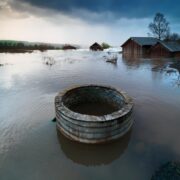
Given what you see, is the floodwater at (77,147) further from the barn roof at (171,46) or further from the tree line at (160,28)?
the tree line at (160,28)

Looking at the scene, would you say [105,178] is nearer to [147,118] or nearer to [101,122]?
[101,122]

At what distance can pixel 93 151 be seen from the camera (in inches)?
222

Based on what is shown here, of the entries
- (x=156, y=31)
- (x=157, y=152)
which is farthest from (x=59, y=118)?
(x=156, y=31)

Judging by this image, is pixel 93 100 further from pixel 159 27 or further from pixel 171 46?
pixel 159 27

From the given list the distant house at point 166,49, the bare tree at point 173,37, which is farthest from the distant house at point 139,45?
the bare tree at point 173,37

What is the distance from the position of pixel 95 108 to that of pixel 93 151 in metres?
2.96

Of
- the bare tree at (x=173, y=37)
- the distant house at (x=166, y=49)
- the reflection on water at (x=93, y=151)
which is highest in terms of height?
the bare tree at (x=173, y=37)

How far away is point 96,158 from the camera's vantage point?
544 centimetres

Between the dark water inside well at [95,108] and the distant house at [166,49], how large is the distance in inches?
1020

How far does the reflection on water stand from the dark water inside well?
2027mm


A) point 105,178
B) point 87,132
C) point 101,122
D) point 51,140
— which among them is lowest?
point 105,178

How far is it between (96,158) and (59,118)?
2102 millimetres

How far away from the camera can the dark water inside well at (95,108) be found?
26.0 feet

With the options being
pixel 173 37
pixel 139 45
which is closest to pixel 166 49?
pixel 139 45
